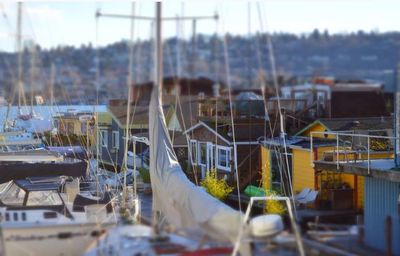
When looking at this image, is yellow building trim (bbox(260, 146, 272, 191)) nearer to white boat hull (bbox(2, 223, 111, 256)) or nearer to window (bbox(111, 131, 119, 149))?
window (bbox(111, 131, 119, 149))

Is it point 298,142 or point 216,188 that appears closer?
point 216,188

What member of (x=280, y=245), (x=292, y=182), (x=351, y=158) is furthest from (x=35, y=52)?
(x=280, y=245)

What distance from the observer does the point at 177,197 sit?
1511cm

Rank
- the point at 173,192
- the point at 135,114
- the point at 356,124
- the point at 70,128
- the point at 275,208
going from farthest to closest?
the point at 135,114 → the point at 70,128 → the point at 356,124 → the point at 275,208 → the point at 173,192

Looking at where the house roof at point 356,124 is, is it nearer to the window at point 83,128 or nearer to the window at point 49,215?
the window at point 83,128

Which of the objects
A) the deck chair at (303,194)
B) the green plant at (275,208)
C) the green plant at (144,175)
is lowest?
the green plant at (144,175)

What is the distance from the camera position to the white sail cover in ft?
41.5

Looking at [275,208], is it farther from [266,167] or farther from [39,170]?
[266,167]

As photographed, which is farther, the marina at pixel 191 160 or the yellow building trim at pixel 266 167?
the yellow building trim at pixel 266 167

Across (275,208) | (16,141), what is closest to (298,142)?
(275,208)

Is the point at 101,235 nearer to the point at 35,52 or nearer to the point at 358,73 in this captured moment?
the point at 35,52

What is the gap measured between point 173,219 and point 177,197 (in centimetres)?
43

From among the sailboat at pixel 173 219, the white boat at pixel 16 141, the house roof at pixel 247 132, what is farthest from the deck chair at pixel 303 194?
the sailboat at pixel 173 219

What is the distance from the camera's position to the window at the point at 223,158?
104ft
